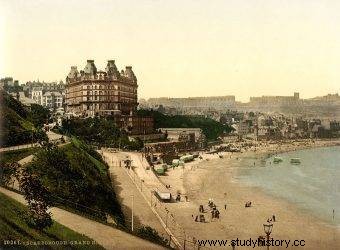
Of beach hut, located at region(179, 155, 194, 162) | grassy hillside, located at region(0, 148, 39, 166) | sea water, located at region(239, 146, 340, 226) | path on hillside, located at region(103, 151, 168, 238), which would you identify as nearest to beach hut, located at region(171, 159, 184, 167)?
beach hut, located at region(179, 155, 194, 162)

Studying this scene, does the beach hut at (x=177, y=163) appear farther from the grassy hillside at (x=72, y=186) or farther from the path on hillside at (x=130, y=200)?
the grassy hillside at (x=72, y=186)

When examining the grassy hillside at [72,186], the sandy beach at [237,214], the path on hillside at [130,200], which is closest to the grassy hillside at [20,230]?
the grassy hillside at [72,186]

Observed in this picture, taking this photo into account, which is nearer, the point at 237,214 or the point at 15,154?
the point at 15,154

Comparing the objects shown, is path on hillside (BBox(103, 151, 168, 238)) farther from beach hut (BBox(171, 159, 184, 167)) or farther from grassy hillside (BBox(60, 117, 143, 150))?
beach hut (BBox(171, 159, 184, 167))

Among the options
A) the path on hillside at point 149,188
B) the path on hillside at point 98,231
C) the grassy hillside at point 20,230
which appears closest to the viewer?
the grassy hillside at point 20,230

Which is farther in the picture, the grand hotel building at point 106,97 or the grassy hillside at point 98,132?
the grand hotel building at point 106,97

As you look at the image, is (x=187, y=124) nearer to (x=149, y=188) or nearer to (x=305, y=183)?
(x=305, y=183)

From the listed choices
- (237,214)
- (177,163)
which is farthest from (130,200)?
(177,163)
